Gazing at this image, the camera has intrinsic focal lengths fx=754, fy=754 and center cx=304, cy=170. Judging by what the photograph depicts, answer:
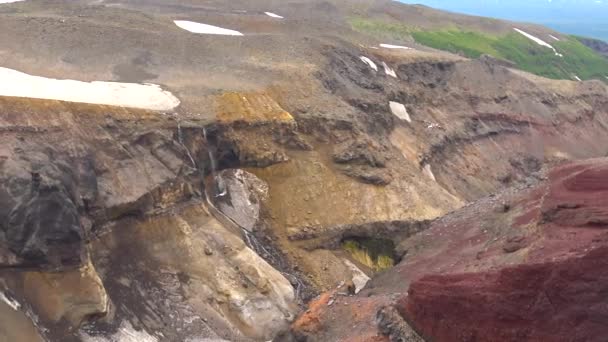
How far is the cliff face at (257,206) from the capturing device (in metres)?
24.2

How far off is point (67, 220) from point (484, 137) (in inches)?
1616

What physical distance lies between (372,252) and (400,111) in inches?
695

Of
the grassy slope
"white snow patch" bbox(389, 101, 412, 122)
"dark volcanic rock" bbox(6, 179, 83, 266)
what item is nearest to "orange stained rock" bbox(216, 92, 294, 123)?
"dark volcanic rock" bbox(6, 179, 83, 266)

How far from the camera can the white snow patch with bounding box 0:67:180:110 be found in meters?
34.7

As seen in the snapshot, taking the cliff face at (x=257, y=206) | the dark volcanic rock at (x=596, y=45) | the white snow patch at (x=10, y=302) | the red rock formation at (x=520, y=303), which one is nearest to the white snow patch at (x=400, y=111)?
the cliff face at (x=257, y=206)

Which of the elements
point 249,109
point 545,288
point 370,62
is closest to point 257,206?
point 249,109

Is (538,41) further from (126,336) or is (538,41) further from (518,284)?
(518,284)

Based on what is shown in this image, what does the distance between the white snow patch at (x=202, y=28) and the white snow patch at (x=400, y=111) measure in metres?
12.4

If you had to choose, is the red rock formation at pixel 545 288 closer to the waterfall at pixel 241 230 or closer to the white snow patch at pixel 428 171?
the waterfall at pixel 241 230

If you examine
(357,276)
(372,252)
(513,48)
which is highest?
(513,48)

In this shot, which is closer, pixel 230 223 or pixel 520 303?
pixel 520 303

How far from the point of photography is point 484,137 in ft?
203

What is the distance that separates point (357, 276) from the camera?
37.7 m

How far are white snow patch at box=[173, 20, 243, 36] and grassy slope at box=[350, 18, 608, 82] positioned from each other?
113 feet
